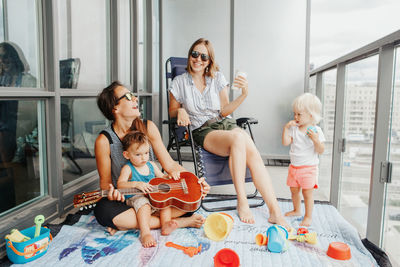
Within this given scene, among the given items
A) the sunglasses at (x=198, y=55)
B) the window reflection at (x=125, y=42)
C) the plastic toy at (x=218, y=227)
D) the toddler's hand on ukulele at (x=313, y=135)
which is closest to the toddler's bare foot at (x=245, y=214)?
the plastic toy at (x=218, y=227)

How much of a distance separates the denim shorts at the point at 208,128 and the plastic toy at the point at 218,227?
2.34 feet

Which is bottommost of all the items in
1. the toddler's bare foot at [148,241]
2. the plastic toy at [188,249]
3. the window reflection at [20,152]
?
the plastic toy at [188,249]

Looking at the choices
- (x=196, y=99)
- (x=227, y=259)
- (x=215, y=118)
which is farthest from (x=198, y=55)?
(x=227, y=259)

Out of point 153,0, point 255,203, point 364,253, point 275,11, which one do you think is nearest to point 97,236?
point 255,203

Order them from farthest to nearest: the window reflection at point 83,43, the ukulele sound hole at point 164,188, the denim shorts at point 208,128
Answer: the denim shorts at point 208,128
the window reflection at point 83,43
the ukulele sound hole at point 164,188

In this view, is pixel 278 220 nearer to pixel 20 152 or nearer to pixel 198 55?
pixel 198 55

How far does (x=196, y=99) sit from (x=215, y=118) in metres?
0.22

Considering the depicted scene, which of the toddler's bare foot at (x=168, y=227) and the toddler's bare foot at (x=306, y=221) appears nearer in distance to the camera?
the toddler's bare foot at (x=168, y=227)

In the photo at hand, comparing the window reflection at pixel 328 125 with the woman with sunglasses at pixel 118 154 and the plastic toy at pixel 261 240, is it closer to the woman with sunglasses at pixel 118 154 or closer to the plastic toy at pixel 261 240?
the plastic toy at pixel 261 240

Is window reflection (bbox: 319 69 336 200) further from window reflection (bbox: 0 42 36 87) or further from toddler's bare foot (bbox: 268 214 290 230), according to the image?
window reflection (bbox: 0 42 36 87)

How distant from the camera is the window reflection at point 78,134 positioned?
210 centimetres

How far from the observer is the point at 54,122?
72.8 inches

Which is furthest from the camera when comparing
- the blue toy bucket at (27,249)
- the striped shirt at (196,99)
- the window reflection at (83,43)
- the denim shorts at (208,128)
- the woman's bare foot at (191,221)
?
the striped shirt at (196,99)

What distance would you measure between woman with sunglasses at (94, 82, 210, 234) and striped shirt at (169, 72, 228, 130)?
1.85 ft
